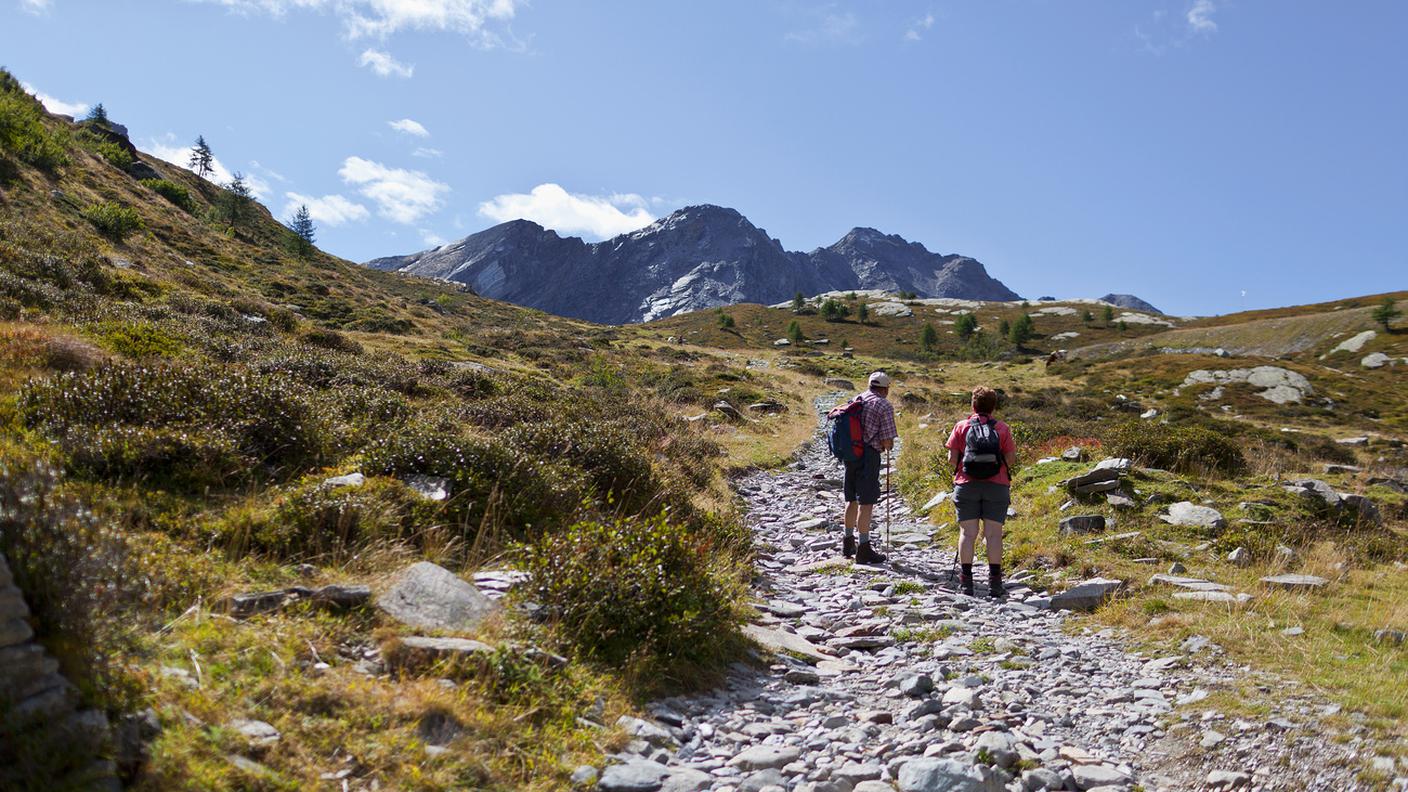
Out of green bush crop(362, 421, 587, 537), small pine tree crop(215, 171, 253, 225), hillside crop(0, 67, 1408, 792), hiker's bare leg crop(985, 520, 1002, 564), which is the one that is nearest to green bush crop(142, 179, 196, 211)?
small pine tree crop(215, 171, 253, 225)

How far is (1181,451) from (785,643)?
37.5ft

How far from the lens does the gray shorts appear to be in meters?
8.98

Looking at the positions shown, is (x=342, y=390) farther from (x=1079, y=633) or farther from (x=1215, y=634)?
(x=1215, y=634)

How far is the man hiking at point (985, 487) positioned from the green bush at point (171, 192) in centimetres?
6415

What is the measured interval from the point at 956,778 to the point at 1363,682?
12.4 feet

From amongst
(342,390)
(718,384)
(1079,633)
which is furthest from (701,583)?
(718,384)

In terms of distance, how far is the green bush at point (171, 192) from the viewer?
53.2 metres

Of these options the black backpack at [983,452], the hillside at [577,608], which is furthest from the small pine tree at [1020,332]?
the black backpack at [983,452]

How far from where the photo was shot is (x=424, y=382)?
14.7 meters

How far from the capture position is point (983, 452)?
355 inches

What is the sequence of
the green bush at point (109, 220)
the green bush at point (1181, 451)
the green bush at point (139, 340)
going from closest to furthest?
the green bush at point (139, 340) → the green bush at point (1181, 451) → the green bush at point (109, 220)

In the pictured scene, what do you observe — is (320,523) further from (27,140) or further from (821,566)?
(27,140)

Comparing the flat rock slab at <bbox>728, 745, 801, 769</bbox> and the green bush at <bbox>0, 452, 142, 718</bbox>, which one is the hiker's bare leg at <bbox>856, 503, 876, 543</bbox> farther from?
the green bush at <bbox>0, 452, 142, 718</bbox>

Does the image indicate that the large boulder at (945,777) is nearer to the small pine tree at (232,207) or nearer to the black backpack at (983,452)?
the black backpack at (983,452)
